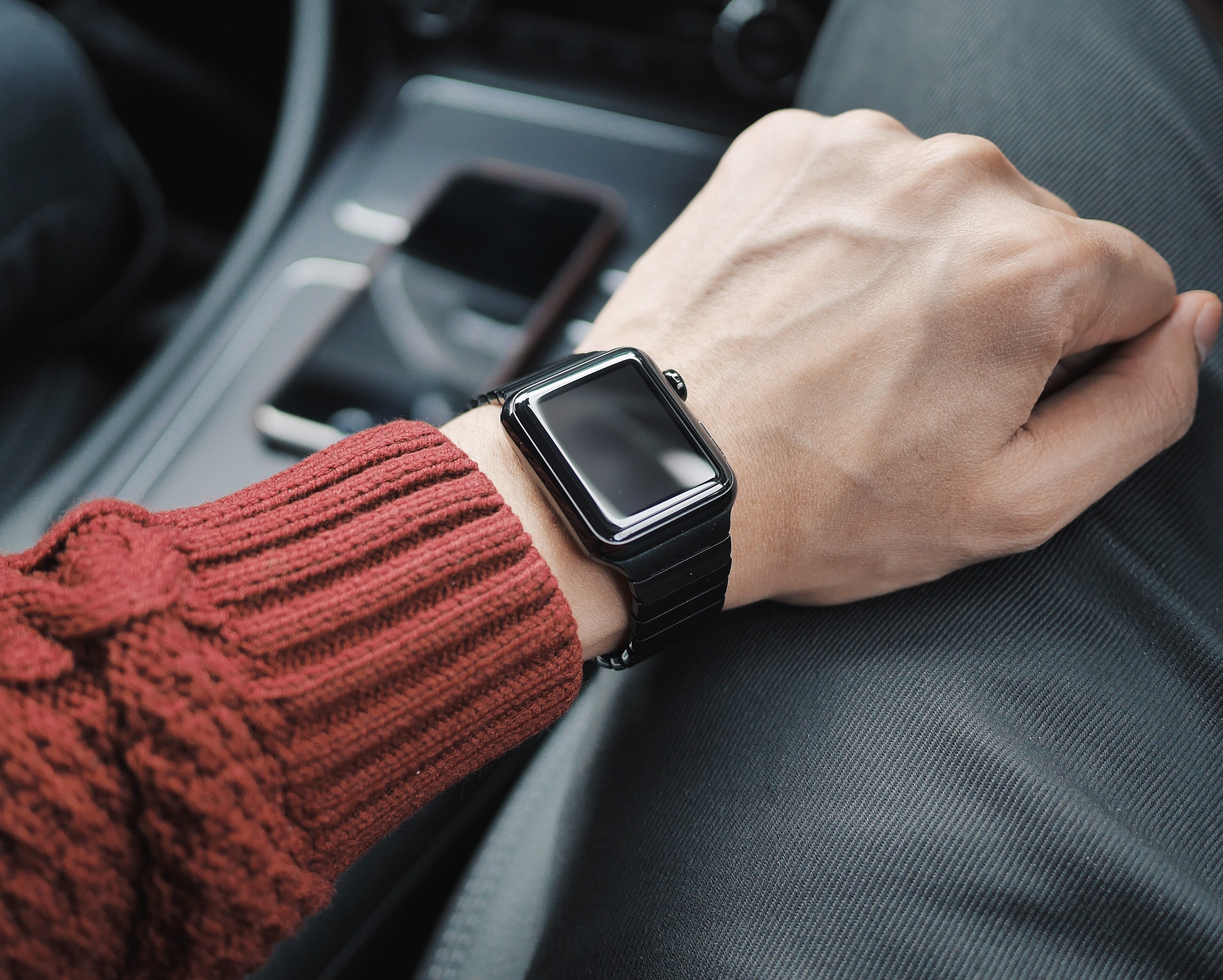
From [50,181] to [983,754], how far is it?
104 cm

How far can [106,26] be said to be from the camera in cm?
135

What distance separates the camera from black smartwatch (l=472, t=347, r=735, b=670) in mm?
553

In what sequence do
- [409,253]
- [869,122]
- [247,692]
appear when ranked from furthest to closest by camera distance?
[409,253] → [869,122] → [247,692]

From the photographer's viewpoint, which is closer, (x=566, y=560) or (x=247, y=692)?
(x=247, y=692)

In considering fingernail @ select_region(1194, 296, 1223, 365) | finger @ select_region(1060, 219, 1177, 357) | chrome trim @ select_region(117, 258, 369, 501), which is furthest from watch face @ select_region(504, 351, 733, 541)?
chrome trim @ select_region(117, 258, 369, 501)

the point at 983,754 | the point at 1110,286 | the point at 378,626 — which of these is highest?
the point at 1110,286

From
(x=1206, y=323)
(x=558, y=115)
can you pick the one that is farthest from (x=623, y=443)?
(x=558, y=115)

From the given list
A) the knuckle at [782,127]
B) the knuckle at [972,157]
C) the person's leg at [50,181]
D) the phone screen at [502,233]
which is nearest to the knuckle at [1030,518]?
the knuckle at [972,157]

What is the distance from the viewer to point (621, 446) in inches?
22.8

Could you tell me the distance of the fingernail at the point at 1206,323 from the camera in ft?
2.06

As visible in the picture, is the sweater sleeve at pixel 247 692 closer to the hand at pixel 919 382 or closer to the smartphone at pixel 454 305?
the hand at pixel 919 382

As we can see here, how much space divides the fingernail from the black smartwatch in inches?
14.8

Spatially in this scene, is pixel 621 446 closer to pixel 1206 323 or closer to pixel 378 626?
pixel 378 626

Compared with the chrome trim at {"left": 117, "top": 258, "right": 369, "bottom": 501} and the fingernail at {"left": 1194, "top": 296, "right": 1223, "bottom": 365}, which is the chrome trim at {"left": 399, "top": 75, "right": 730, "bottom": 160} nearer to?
the chrome trim at {"left": 117, "top": 258, "right": 369, "bottom": 501}
